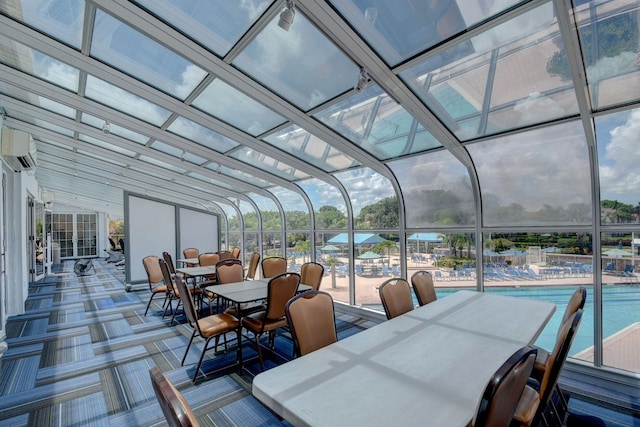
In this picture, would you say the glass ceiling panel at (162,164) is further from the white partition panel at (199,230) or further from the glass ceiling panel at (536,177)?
Answer: the glass ceiling panel at (536,177)

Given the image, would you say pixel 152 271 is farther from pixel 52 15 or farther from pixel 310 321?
pixel 310 321

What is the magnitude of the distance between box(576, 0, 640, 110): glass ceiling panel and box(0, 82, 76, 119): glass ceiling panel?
585cm

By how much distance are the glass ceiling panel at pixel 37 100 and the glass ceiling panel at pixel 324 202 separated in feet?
13.2

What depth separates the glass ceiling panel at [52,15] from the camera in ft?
8.14

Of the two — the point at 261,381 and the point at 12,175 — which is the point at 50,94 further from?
the point at 261,381

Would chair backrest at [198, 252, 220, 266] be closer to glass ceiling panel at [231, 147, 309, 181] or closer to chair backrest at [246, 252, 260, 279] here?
chair backrest at [246, 252, 260, 279]

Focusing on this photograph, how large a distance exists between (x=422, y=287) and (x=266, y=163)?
11.8 ft

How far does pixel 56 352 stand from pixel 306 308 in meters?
3.90

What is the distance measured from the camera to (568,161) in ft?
10.6

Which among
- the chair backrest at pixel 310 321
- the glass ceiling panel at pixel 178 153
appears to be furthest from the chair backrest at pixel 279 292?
the glass ceiling panel at pixel 178 153

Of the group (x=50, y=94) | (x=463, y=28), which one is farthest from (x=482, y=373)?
(x=50, y=94)

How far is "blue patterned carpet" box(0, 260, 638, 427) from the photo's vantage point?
2.54m

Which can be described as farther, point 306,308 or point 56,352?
point 56,352

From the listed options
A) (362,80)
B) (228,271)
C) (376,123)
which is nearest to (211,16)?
(362,80)
